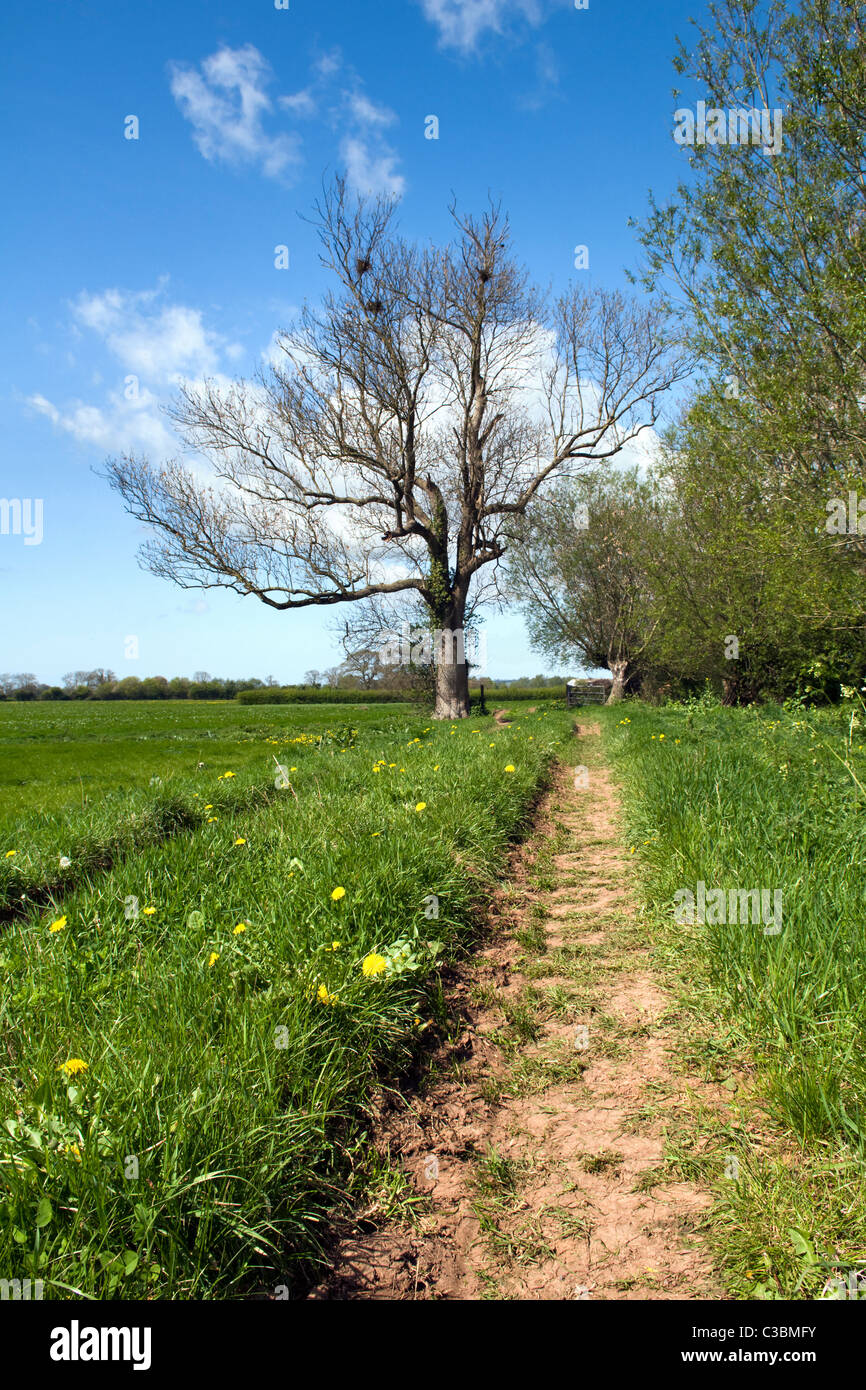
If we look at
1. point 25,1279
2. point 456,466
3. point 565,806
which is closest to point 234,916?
point 25,1279

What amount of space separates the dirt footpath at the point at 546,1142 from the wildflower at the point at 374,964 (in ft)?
1.52

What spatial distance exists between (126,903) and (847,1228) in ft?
11.5

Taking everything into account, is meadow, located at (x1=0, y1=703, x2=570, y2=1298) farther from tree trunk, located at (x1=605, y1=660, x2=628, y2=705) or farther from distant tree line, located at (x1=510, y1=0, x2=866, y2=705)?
tree trunk, located at (x1=605, y1=660, x2=628, y2=705)

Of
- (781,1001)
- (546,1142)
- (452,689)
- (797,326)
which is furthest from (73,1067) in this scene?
(452,689)

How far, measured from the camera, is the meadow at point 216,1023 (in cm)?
168

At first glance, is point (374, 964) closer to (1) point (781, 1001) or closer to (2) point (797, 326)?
(1) point (781, 1001)

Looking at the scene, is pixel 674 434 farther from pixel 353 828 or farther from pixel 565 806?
pixel 353 828

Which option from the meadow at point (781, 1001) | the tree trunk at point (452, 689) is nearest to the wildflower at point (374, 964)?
the meadow at point (781, 1001)

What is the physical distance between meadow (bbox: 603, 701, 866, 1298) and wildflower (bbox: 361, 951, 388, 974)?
4.24 feet

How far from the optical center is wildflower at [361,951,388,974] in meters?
2.75

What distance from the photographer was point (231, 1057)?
2.25m

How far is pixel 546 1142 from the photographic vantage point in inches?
93.4

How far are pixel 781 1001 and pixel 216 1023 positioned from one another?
2.21m

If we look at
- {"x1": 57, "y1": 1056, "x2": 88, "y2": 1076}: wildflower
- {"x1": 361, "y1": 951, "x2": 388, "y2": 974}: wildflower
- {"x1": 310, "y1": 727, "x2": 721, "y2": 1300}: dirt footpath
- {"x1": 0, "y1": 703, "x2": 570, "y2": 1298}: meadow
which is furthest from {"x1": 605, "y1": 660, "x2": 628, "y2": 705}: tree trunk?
{"x1": 57, "y1": 1056, "x2": 88, "y2": 1076}: wildflower
